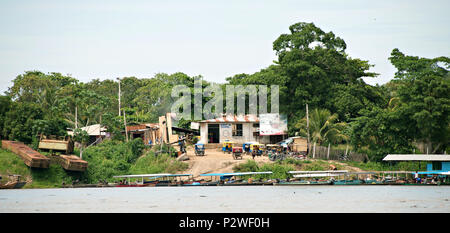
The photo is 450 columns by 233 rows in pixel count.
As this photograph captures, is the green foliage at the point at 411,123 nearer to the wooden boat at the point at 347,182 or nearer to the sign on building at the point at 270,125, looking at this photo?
the wooden boat at the point at 347,182

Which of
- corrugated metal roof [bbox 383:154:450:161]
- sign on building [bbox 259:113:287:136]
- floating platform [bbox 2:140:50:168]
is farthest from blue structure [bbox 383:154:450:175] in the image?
floating platform [bbox 2:140:50:168]

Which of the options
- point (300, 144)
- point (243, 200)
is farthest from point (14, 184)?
point (300, 144)

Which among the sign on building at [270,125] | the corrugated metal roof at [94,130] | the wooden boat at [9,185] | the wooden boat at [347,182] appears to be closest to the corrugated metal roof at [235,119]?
the sign on building at [270,125]

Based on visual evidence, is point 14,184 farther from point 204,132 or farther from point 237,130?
point 237,130

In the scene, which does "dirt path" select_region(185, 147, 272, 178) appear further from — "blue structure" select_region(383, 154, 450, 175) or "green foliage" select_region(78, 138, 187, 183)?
"blue structure" select_region(383, 154, 450, 175)

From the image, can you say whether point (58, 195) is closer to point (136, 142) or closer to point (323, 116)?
point (136, 142)

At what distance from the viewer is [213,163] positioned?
156 feet

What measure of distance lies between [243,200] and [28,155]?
18.4m

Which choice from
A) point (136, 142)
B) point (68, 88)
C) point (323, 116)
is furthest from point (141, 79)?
point (323, 116)

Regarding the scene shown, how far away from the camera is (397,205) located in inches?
1204

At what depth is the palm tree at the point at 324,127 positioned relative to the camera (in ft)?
166

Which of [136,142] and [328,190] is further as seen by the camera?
[136,142]

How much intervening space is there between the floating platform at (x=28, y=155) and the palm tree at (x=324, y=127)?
2123 cm

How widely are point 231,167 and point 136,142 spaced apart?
379 inches
